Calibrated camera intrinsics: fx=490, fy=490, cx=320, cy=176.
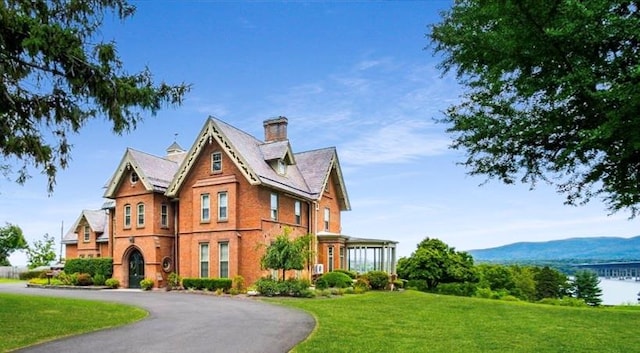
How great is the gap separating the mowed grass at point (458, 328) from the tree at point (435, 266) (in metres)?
14.9

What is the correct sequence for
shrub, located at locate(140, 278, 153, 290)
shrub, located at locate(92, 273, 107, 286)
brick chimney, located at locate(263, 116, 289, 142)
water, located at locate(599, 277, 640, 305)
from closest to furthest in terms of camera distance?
shrub, located at locate(140, 278, 153, 290), shrub, located at locate(92, 273, 107, 286), brick chimney, located at locate(263, 116, 289, 142), water, located at locate(599, 277, 640, 305)

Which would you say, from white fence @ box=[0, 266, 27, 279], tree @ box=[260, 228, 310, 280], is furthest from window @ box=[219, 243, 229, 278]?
white fence @ box=[0, 266, 27, 279]

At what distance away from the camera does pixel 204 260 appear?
103 feet

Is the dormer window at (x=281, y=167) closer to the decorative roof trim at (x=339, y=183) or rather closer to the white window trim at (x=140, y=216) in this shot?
the decorative roof trim at (x=339, y=183)

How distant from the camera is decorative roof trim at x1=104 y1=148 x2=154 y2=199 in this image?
34281mm

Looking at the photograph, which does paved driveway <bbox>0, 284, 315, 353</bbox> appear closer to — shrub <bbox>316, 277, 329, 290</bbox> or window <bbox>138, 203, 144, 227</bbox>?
shrub <bbox>316, 277, 329, 290</bbox>

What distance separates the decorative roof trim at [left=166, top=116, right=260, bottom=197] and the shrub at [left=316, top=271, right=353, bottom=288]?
7.41 metres

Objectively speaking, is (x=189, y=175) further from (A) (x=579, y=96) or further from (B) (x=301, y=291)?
(A) (x=579, y=96)

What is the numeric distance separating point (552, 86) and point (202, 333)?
414 inches

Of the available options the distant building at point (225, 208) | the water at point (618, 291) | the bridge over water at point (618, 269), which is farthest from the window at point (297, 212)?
the bridge over water at point (618, 269)

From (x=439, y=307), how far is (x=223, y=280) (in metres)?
13.5

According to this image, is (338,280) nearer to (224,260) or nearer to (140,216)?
(224,260)

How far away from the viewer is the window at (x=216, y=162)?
104ft

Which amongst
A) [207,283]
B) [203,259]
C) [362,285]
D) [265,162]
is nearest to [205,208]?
[203,259]
